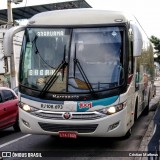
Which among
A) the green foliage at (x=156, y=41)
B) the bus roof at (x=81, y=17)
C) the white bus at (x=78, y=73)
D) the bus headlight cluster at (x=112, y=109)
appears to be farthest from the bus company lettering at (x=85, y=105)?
the green foliage at (x=156, y=41)

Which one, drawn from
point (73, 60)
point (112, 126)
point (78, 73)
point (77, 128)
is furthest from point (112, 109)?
point (73, 60)

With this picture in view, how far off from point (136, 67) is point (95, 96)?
88.3 inches

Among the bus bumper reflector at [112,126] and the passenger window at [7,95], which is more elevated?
the bus bumper reflector at [112,126]

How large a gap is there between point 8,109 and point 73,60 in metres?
4.24

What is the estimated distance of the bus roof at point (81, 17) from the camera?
8.51 m

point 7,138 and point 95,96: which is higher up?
point 95,96

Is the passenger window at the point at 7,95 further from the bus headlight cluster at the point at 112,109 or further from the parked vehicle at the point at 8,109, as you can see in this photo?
the bus headlight cluster at the point at 112,109

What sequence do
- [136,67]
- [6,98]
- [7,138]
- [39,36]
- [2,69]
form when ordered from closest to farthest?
[39,36] < [136,67] < [7,138] < [6,98] < [2,69]

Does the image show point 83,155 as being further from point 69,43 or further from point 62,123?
point 69,43

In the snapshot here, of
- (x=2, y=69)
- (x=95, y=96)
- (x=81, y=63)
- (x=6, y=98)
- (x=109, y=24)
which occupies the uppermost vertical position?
(x=109, y=24)

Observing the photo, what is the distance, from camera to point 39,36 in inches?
342

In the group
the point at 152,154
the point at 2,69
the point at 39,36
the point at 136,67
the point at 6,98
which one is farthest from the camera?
the point at 2,69

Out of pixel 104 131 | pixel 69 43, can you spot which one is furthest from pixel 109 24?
pixel 104 131

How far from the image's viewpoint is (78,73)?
8234 mm
